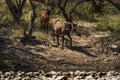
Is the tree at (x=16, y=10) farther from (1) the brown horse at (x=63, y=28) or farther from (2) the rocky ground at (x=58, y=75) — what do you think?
(2) the rocky ground at (x=58, y=75)

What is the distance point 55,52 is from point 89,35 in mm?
3085

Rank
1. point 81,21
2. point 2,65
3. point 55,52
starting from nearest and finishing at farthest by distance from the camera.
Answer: point 2,65 → point 55,52 → point 81,21

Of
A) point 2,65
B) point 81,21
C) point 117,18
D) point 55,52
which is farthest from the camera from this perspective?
point 81,21

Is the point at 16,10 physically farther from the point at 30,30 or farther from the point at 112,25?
the point at 112,25

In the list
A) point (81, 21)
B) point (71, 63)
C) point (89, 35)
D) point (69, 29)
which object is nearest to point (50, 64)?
point (71, 63)

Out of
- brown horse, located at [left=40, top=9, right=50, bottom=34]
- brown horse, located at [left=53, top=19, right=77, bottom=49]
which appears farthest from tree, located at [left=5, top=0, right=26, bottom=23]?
brown horse, located at [left=53, top=19, right=77, bottom=49]

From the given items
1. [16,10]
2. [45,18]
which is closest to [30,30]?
[45,18]

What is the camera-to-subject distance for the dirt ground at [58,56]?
19938mm

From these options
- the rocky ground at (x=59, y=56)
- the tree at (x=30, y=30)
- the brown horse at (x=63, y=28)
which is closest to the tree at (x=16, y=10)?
the rocky ground at (x=59, y=56)

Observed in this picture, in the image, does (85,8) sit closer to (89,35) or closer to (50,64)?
(89,35)

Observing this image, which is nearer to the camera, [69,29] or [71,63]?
[71,63]

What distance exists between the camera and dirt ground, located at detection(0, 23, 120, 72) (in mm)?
19938

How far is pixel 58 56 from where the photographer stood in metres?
21.1

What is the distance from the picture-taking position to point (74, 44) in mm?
22594
